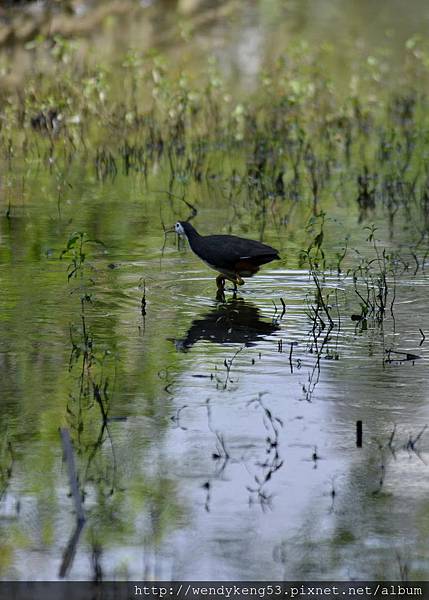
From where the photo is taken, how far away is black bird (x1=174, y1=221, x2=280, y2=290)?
34.6 feet

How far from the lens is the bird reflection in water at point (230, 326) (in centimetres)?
945

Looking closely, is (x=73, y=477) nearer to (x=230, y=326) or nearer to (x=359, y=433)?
(x=359, y=433)

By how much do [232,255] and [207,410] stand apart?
2.96 metres

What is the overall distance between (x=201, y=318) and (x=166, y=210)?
463 cm

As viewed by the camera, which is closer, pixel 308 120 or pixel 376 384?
pixel 376 384

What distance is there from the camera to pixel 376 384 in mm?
8320

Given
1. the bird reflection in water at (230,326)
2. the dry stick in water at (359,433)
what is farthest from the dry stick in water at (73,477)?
the bird reflection in water at (230,326)

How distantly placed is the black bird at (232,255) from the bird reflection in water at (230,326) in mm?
288

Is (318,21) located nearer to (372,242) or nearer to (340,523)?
(372,242)

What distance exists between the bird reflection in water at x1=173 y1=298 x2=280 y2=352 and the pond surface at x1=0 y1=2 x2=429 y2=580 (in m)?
0.03

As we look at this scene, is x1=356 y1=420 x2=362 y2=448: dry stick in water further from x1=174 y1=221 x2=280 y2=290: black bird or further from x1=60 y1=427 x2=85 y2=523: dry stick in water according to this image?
x1=174 y1=221 x2=280 y2=290: black bird

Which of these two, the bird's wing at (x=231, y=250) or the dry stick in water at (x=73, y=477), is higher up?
the bird's wing at (x=231, y=250)

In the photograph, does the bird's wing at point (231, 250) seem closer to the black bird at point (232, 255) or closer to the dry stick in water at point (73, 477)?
the black bird at point (232, 255)

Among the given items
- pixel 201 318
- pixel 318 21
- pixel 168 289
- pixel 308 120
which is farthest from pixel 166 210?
pixel 318 21
